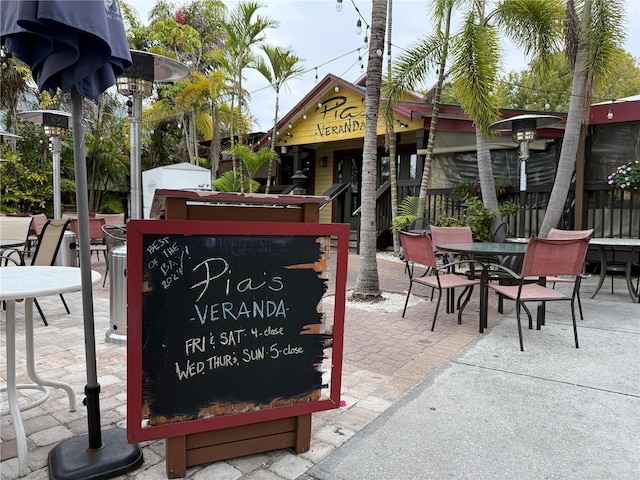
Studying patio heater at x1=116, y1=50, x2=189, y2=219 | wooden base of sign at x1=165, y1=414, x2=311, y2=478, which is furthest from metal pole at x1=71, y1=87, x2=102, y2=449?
patio heater at x1=116, y1=50, x2=189, y2=219

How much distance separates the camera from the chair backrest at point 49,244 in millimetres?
4143

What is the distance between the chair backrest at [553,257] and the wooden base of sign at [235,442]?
2.65m

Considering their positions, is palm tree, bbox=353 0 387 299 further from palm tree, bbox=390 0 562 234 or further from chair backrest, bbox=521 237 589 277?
palm tree, bbox=390 0 562 234

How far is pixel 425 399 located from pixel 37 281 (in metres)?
2.28

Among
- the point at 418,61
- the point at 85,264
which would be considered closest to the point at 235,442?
the point at 85,264

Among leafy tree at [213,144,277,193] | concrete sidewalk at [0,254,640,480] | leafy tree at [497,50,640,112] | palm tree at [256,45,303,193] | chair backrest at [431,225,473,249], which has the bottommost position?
concrete sidewalk at [0,254,640,480]

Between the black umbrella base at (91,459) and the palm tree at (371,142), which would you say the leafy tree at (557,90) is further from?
the black umbrella base at (91,459)

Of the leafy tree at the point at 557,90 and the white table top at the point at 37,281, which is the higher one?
the leafy tree at the point at 557,90

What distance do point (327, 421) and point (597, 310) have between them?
4.29m

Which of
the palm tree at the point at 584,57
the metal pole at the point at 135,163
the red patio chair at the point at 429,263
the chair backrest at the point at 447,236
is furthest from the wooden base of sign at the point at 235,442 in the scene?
the palm tree at the point at 584,57

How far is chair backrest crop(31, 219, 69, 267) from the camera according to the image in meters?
4.14

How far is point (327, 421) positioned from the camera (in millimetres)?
2471

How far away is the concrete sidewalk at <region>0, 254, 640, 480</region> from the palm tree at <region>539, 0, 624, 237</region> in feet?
11.1

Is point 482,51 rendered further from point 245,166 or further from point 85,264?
point 85,264
